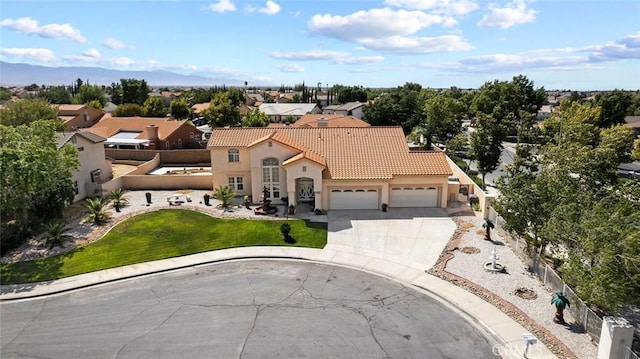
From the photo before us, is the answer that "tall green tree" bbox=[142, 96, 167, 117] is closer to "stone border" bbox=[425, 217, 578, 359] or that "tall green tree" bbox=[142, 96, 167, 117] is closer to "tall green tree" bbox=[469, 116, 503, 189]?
"tall green tree" bbox=[469, 116, 503, 189]

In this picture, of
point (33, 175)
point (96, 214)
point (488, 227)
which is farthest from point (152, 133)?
point (488, 227)

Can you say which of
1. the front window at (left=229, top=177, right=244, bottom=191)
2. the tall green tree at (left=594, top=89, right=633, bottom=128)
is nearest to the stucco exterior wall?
the front window at (left=229, top=177, right=244, bottom=191)

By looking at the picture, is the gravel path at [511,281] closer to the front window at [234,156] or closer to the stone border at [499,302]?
the stone border at [499,302]

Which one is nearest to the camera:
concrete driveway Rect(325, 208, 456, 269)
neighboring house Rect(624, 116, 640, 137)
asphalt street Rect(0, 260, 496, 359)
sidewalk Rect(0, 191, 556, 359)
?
asphalt street Rect(0, 260, 496, 359)

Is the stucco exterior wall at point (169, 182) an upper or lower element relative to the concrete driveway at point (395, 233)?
upper

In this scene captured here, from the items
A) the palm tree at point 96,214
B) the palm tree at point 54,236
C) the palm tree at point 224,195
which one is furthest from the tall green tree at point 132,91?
the palm tree at point 54,236

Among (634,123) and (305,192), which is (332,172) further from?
(634,123)
